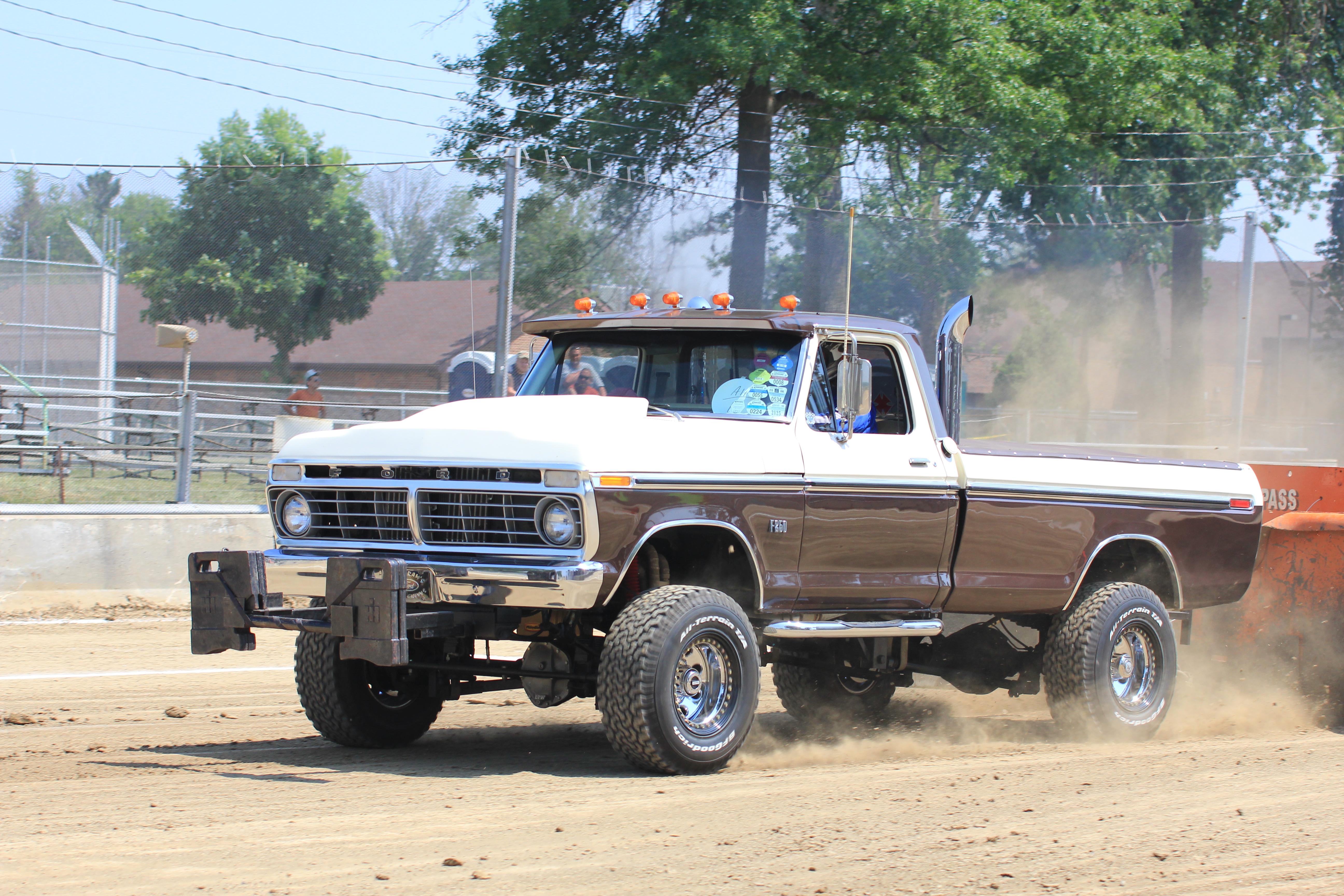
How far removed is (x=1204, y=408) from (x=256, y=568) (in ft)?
80.5

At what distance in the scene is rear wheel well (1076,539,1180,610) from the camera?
843 cm

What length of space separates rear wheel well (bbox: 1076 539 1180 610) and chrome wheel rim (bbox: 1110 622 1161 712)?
1.13 feet

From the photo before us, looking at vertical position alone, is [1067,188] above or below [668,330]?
above

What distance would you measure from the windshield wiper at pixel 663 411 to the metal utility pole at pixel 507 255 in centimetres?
784

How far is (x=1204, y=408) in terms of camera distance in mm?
27609

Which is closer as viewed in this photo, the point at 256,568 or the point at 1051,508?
the point at 256,568

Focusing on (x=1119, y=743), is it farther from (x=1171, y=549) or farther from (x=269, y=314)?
(x=269, y=314)

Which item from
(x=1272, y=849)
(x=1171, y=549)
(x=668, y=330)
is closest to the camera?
(x=1272, y=849)

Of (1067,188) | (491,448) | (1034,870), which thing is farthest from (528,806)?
(1067,188)

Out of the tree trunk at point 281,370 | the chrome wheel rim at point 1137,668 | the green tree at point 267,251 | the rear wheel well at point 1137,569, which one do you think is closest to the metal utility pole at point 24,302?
the green tree at point 267,251

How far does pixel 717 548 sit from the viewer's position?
6859mm

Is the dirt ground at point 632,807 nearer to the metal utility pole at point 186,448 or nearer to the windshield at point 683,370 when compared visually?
the windshield at point 683,370

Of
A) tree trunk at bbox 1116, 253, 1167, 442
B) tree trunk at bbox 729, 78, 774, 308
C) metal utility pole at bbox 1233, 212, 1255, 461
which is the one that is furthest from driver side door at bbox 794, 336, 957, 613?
metal utility pole at bbox 1233, 212, 1255, 461

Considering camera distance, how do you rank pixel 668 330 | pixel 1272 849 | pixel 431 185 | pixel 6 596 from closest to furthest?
pixel 1272 849
pixel 668 330
pixel 6 596
pixel 431 185
